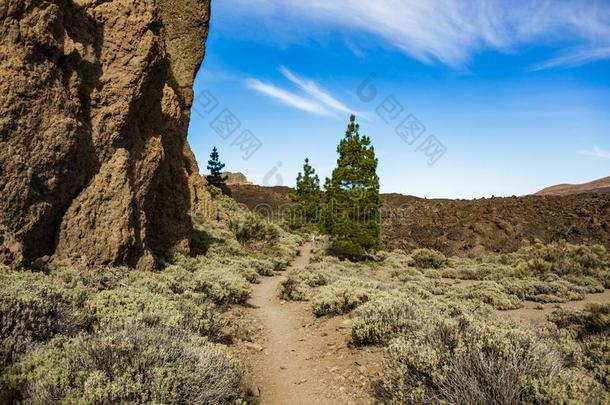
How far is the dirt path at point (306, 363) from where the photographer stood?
205 inches

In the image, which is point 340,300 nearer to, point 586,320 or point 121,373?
point 121,373

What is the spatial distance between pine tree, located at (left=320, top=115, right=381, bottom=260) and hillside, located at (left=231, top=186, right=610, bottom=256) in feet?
15.2

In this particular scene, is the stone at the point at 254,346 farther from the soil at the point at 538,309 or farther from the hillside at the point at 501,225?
the hillside at the point at 501,225

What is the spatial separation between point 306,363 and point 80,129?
25.6ft

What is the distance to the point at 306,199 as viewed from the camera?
48312mm

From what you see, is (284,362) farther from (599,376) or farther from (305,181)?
(305,181)

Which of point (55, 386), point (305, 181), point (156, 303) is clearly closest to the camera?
point (55, 386)

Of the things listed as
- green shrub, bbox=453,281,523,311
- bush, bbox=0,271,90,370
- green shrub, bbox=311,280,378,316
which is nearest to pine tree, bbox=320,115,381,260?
green shrub, bbox=453,281,523,311

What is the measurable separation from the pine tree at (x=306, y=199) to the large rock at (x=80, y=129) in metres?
35.0

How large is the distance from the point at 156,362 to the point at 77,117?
7827mm

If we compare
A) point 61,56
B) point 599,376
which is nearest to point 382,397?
A: point 599,376

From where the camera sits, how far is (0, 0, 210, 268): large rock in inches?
297

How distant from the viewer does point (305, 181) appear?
160ft

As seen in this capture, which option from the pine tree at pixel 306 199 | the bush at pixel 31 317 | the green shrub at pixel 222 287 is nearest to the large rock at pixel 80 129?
the green shrub at pixel 222 287
